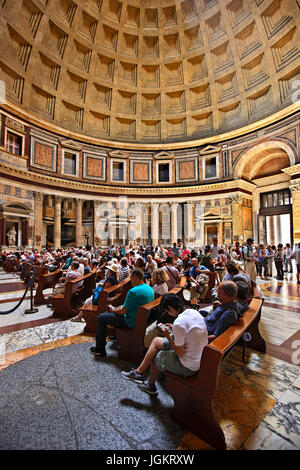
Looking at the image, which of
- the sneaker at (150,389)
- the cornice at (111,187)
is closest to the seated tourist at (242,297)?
the sneaker at (150,389)

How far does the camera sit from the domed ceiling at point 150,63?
1772 cm

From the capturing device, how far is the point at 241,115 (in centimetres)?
2102

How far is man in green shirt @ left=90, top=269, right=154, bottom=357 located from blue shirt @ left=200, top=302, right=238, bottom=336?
3.30ft

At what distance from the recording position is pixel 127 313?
314cm

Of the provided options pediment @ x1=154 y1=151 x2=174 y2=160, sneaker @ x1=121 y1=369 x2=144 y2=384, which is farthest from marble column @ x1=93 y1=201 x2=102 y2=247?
sneaker @ x1=121 y1=369 x2=144 y2=384

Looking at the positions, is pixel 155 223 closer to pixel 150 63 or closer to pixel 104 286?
pixel 150 63

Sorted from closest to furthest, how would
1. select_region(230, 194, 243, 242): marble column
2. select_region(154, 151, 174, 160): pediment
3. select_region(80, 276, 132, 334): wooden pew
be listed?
1. select_region(80, 276, 132, 334): wooden pew
2. select_region(230, 194, 243, 242): marble column
3. select_region(154, 151, 174, 160): pediment

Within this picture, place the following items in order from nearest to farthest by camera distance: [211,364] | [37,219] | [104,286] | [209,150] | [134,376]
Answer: [211,364]
[134,376]
[104,286]
[37,219]
[209,150]

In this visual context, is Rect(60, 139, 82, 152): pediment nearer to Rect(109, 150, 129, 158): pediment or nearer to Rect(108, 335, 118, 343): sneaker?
Rect(109, 150, 129, 158): pediment

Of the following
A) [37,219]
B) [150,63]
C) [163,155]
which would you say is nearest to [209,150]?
[163,155]

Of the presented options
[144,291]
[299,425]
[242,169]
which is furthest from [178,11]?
[299,425]

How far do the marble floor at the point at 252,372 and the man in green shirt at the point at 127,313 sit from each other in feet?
2.20

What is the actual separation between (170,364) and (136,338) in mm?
1003

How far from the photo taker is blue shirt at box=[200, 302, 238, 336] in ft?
7.67
